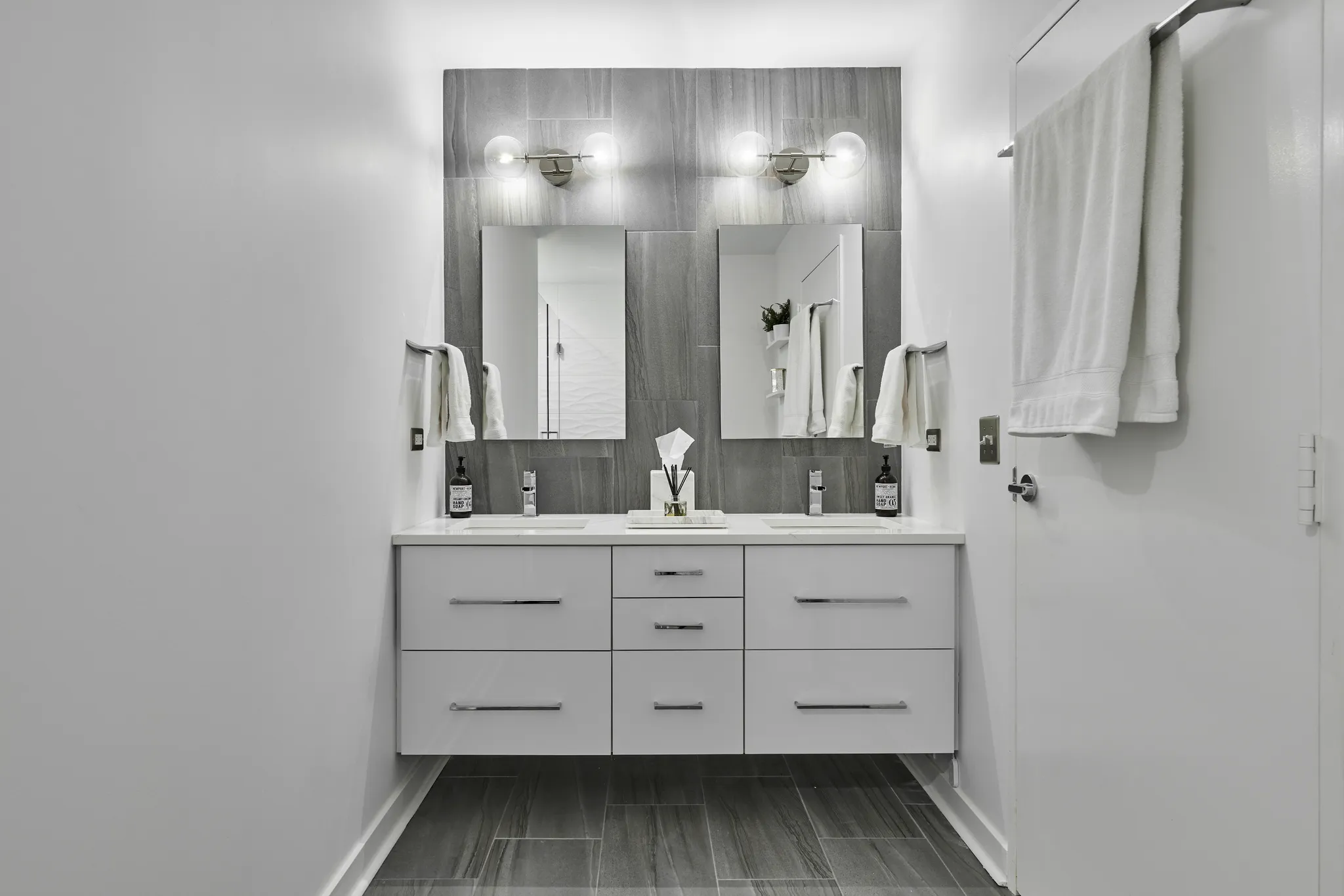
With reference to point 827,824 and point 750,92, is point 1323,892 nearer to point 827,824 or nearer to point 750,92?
point 827,824

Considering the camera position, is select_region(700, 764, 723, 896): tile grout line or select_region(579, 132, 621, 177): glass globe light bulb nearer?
select_region(700, 764, 723, 896): tile grout line

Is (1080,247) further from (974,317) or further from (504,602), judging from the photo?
(504,602)

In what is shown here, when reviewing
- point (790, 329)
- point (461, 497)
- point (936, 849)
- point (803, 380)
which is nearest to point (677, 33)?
point (790, 329)

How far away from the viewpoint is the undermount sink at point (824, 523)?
2.16 m

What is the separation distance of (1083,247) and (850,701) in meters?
1.28

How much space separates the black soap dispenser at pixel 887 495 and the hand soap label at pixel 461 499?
0.04 meters

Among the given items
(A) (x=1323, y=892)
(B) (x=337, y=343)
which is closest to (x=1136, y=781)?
(A) (x=1323, y=892)

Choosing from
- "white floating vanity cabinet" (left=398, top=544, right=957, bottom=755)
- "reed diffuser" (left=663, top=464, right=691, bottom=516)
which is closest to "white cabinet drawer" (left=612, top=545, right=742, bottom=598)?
"white floating vanity cabinet" (left=398, top=544, right=957, bottom=755)

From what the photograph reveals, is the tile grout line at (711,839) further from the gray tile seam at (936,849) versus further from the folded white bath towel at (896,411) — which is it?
the folded white bath towel at (896,411)

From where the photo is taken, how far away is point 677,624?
1.96 m

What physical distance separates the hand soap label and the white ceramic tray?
1.79ft

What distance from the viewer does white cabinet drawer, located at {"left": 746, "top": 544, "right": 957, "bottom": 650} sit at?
1956 millimetres

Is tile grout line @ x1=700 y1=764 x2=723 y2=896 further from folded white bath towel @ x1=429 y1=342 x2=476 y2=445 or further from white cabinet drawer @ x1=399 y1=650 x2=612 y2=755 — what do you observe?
folded white bath towel @ x1=429 y1=342 x2=476 y2=445

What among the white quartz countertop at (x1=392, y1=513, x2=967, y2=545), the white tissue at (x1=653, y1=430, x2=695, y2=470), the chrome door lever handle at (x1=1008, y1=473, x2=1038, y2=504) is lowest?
the white quartz countertop at (x1=392, y1=513, x2=967, y2=545)
